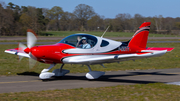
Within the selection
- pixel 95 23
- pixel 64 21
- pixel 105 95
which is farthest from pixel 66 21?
pixel 105 95

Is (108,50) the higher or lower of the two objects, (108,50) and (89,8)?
the lower

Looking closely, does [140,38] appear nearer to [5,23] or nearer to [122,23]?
[5,23]

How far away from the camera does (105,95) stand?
22.5 ft

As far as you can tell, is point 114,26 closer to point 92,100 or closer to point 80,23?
point 80,23

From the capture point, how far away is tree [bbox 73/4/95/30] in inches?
3538

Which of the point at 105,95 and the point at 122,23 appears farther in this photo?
the point at 122,23

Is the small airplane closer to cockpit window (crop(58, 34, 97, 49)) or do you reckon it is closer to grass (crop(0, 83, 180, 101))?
cockpit window (crop(58, 34, 97, 49))

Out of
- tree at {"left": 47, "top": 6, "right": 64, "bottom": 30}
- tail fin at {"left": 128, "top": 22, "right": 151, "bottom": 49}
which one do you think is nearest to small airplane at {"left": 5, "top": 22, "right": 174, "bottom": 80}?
tail fin at {"left": 128, "top": 22, "right": 151, "bottom": 49}

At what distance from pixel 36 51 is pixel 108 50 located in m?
3.63

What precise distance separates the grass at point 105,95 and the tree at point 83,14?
83.2 metres

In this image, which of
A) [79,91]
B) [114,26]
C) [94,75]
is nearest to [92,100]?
[79,91]

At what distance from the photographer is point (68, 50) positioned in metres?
9.90

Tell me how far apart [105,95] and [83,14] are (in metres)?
85.2

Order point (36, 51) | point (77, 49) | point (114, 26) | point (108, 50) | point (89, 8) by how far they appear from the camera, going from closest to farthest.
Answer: point (36, 51) → point (77, 49) → point (108, 50) → point (89, 8) → point (114, 26)
